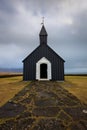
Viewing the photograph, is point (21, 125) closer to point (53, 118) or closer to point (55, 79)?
point (53, 118)

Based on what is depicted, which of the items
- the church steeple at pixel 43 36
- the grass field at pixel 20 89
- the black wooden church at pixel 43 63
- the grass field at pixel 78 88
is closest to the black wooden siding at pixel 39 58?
the black wooden church at pixel 43 63

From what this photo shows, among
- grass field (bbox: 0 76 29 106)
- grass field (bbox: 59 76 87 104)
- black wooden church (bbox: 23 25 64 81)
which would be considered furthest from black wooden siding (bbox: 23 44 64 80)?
grass field (bbox: 0 76 29 106)

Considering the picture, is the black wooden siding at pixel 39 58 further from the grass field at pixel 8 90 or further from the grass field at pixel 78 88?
the grass field at pixel 8 90

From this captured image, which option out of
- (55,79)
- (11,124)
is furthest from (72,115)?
(55,79)

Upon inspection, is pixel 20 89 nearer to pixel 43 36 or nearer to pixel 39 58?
pixel 39 58

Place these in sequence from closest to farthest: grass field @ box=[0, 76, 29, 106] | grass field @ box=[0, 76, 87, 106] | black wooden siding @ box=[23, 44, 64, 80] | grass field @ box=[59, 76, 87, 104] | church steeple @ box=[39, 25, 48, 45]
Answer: grass field @ box=[0, 76, 29, 106] < grass field @ box=[0, 76, 87, 106] < grass field @ box=[59, 76, 87, 104] < black wooden siding @ box=[23, 44, 64, 80] < church steeple @ box=[39, 25, 48, 45]

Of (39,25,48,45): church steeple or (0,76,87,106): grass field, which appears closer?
(0,76,87,106): grass field

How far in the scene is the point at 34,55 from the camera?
82.7 feet

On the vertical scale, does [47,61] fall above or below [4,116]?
above

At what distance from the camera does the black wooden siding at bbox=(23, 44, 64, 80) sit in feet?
80.9

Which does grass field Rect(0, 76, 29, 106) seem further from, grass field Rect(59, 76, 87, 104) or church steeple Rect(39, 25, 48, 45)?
church steeple Rect(39, 25, 48, 45)

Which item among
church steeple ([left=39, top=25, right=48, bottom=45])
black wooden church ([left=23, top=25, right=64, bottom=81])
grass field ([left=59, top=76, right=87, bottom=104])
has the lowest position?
grass field ([left=59, top=76, right=87, bottom=104])

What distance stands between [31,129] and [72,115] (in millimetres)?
2064

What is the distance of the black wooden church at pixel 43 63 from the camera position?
24.7 metres
